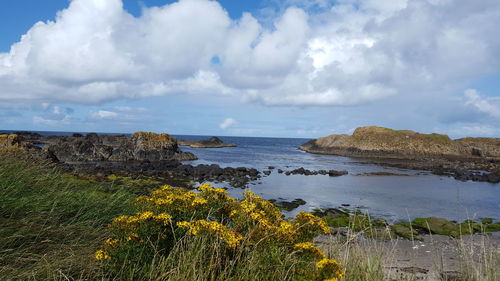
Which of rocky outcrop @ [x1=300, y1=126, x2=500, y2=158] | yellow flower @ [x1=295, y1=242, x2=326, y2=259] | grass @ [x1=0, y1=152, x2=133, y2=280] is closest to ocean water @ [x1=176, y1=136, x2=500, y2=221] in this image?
grass @ [x1=0, y1=152, x2=133, y2=280]

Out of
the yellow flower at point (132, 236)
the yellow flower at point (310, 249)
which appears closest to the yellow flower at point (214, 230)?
the yellow flower at point (132, 236)

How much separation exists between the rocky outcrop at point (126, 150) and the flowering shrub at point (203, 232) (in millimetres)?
44662

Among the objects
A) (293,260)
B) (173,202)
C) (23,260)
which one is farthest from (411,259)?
(23,260)

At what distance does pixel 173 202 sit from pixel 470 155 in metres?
76.9

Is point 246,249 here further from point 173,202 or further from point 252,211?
point 173,202

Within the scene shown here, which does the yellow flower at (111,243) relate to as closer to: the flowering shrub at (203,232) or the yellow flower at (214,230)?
the flowering shrub at (203,232)

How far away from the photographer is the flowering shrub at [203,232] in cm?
410

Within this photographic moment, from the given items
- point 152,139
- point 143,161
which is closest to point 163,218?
point 143,161

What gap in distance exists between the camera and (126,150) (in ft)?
161

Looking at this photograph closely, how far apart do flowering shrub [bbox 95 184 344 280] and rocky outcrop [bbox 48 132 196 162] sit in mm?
44662

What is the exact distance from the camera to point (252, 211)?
15.6 ft

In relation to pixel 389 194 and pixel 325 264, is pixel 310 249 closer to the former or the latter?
pixel 325 264

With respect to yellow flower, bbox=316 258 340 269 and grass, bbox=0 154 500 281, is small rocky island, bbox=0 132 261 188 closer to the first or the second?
grass, bbox=0 154 500 281

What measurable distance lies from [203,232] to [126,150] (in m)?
48.4
